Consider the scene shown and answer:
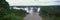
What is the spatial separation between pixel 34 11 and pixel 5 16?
0.24 metres

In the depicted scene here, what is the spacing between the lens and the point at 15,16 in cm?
65

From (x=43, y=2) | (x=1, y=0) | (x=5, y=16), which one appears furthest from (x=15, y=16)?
(x=43, y=2)

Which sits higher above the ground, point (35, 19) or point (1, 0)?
point (1, 0)

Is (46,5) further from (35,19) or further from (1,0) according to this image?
(1,0)

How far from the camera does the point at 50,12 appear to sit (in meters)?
0.77

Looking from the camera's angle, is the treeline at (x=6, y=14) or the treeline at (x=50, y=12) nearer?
the treeline at (x=6, y=14)

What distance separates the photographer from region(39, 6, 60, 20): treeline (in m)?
0.74

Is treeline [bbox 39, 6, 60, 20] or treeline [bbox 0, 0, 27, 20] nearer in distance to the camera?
treeline [bbox 0, 0, 27, 20]

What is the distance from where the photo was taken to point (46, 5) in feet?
2.64

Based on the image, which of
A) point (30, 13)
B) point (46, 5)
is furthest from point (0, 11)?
point (46, 5)

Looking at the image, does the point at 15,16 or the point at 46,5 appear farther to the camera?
the point at 46,5

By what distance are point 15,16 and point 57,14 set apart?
11.3 inches

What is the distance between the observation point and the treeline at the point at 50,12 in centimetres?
74

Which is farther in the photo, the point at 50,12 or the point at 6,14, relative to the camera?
the point at 50,12
